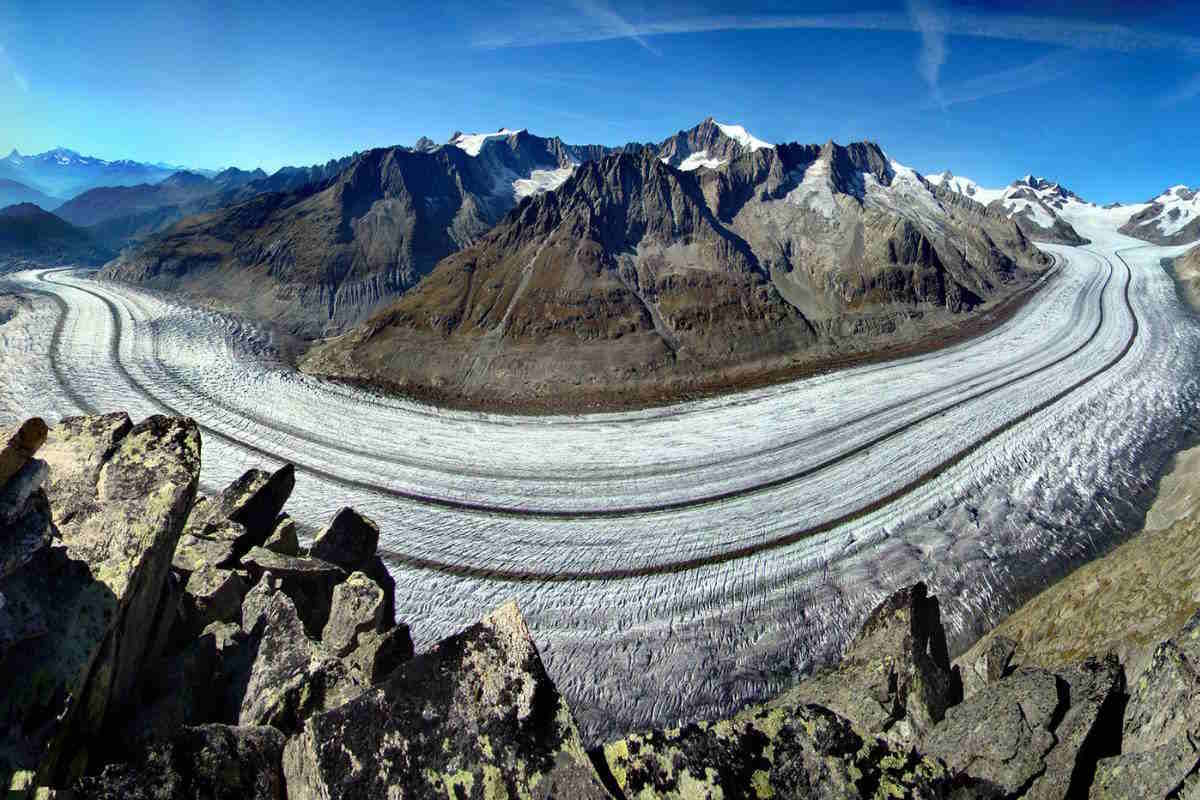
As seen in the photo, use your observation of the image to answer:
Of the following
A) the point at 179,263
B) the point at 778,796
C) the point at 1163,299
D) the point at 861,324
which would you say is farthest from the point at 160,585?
the point at 1163,299

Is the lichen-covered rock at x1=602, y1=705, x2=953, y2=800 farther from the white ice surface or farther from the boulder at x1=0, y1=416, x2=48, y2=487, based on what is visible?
the white ice surface

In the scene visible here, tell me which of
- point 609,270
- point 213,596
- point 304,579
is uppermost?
point 609,270

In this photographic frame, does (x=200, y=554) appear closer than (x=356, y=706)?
No

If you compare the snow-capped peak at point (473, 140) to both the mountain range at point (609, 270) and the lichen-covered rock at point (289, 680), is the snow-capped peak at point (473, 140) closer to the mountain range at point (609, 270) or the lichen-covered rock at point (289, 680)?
the mountain range at point (609, 270)

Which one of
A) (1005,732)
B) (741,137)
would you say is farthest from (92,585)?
(741,137)

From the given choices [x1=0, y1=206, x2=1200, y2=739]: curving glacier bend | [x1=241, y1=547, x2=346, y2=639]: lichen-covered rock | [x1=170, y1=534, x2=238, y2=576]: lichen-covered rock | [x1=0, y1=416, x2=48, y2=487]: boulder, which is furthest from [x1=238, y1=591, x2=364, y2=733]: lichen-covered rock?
[x1=0, y1=206, x2=1200, y2=739]: curving glacier bend

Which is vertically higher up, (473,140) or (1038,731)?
(473,140)

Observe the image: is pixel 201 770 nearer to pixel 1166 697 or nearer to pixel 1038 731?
pixel 1038 731
